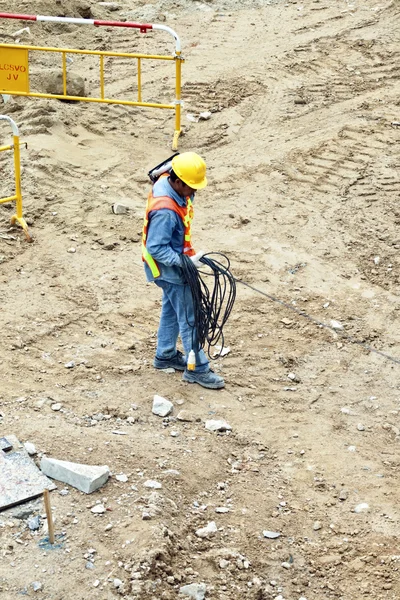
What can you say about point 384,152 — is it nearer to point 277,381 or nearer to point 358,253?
point 358,253

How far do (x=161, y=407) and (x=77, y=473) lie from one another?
1.32 metres

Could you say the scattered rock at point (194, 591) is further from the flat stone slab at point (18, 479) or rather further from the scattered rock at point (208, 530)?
the flat stone slab at point (18, 479)

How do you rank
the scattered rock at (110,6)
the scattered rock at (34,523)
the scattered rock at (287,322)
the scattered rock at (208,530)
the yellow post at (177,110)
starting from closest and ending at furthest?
1. the scattered rock at (34,523)
2. the scattered rock at (208,530)
3. the scattered rock at (287,322)
4. the yellow post at (177,110)
5. the scattered rock at (110,6)

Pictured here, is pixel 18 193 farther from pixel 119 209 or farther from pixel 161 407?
pixel 161 407

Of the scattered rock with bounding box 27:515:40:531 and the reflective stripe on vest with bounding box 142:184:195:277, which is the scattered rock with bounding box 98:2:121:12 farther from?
the scattered rock with bounding box 27:515:40:531

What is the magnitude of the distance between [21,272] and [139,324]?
147 cm

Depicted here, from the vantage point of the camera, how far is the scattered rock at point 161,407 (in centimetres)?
644

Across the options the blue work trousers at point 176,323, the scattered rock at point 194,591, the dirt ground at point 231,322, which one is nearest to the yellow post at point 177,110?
the dirt ground at point 231,322

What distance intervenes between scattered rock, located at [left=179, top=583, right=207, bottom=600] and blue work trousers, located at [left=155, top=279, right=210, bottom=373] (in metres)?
2.33

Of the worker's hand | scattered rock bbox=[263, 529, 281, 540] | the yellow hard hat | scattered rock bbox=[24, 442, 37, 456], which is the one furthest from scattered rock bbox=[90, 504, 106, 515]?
the yellow hard hat

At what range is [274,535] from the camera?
532 cm

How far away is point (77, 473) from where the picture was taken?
5.27 m

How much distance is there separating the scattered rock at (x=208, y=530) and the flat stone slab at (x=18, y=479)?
93 centimetres

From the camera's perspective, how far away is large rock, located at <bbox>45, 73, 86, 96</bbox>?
1156 centimetres
